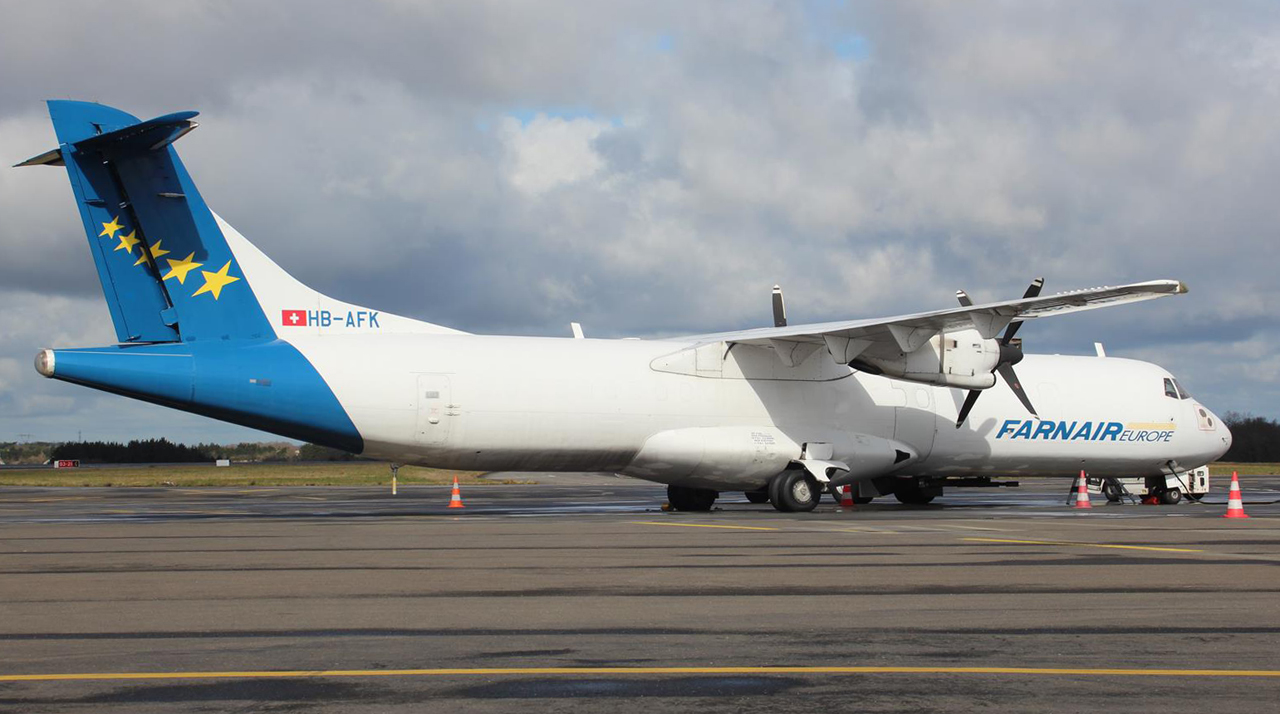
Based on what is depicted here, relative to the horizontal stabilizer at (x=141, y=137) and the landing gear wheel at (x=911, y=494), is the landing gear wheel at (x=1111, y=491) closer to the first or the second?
the landing gear wheel at (x=911, y=494)

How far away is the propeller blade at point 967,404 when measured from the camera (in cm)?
2453

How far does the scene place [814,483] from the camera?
947 inches

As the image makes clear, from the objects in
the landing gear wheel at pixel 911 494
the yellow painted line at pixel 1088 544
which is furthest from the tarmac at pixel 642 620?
the landing gear wheel at pixel 911 494

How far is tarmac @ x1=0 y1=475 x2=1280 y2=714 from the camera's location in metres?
6.28

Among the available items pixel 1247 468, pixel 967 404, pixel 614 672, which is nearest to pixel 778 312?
pixel 967 404

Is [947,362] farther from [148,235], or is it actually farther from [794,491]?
[148,235]

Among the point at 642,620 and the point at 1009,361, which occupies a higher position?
the point at 1009,361

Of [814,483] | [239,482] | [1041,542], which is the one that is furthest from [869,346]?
[239,482]

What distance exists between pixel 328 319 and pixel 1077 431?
53.3 ft

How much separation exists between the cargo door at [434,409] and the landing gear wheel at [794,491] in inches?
258

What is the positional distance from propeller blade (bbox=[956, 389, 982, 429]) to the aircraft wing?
1.96 metres

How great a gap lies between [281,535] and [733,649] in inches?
433

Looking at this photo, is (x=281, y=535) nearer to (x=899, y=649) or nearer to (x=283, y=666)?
(x=283, y=666)

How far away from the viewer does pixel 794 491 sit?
2359 centimetres
